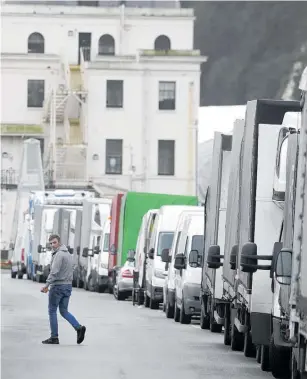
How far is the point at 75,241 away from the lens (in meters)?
61.9

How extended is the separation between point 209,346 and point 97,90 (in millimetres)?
67882

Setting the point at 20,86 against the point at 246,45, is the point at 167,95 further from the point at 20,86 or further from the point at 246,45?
Answer: the point at 246,45

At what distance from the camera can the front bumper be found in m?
31.9

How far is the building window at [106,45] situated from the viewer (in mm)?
102562

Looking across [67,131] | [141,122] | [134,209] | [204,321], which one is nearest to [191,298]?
[204,321]

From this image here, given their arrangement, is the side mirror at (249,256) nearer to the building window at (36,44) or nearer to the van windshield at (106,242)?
the van windshield at (106,242)

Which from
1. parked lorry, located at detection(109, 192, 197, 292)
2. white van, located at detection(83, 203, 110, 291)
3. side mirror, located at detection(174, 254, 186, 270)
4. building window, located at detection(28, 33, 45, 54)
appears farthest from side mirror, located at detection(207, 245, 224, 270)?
building window, located at detection(28, 33, 45, 54)

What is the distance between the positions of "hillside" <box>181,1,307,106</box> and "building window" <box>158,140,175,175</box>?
843 centimetres

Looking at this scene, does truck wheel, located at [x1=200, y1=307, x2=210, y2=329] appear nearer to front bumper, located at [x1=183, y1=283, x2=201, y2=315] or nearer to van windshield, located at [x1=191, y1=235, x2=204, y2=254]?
front bumper, located at [x1=183, y1=283, x2=201, y2=315]

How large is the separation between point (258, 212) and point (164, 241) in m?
19.7

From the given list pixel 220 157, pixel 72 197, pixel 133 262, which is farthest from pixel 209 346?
pixel 72 197

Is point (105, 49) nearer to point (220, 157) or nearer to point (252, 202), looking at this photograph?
point (220, 157)

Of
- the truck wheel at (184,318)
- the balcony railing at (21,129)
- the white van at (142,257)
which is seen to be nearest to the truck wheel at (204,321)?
the truck wheel at (184,318)

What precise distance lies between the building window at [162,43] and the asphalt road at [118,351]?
66.3 metres
